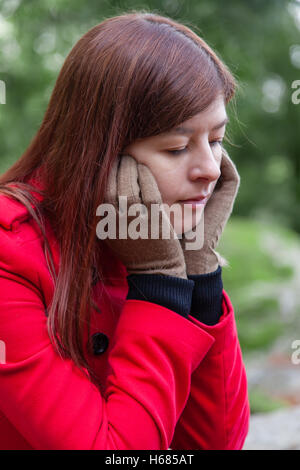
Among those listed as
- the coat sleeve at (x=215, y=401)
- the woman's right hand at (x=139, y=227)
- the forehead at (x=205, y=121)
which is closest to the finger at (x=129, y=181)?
the woman's right hand at (x=139, y=227)

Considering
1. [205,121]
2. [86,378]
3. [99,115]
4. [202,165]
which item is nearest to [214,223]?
[202,165]

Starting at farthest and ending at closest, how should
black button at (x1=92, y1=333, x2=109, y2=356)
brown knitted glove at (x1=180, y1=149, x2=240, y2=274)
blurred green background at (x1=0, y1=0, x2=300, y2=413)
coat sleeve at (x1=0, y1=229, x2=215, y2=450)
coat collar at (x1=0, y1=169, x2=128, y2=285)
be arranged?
blurred green background at (x1=0, y1=0, x2=300, y2=413) → brown knitted glove at (x1=180, y1=149, x2=240, y2=274) → black button at (x1=92, y1=333, x2=109, y2=356) → coat collar at (x1=0, y1=169, x2=128, y2=285) → coat sleeve at (x1=0, y1=229, x2=215, y2=450)

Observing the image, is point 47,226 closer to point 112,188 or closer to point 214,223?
point 112,188

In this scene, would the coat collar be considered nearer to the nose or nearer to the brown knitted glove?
the brown knitted glove

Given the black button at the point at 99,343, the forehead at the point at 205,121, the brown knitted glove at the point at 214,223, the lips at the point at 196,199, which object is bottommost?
the black button at the point at 99,343

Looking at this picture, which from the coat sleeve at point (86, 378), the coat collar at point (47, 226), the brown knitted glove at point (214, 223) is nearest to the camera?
the coat sleeve at point (86, 378)

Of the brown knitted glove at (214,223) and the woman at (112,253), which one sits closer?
the woman at (112,253)

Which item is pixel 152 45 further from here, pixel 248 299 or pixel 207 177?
pixel 248 299

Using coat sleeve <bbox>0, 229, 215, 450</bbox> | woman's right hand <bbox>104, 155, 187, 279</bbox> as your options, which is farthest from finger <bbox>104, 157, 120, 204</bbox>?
coat sleeve <bbox>0, 229, 215, 450</bbox>

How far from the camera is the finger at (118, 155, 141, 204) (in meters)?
1.58

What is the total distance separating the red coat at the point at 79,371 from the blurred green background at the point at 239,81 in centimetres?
91

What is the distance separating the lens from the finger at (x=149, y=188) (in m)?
1.59

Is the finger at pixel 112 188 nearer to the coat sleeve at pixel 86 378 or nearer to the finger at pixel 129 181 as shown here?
the finger at pixel 129 181

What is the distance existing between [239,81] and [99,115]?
73cm
